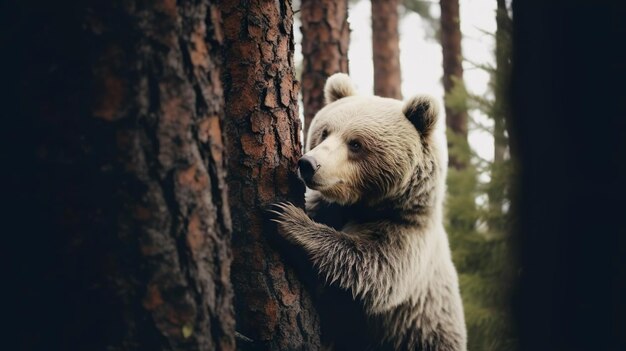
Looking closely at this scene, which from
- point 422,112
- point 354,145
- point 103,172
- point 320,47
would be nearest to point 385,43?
point 320,47

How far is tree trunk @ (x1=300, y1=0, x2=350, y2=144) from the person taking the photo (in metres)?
6.86

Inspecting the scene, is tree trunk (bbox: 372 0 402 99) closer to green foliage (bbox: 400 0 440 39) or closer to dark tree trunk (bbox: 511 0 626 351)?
green foliage (bbox: 400 0 440 39)

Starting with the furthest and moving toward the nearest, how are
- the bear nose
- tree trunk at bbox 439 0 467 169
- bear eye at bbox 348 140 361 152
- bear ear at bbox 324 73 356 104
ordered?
tree trunk at bbox 439 0 467 169, bear ear at bbox 324 73 356 104, bear eye at bbox 348 140 361 152, the bear nose

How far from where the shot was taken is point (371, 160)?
409 cm

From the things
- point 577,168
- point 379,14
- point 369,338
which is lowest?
point 369,338

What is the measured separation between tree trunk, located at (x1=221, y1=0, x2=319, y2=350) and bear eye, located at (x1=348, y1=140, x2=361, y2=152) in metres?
1.03

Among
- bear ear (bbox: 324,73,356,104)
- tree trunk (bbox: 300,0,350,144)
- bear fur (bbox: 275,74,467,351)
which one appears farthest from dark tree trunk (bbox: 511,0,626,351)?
tree trunk (bbox: 300,0,350,144)

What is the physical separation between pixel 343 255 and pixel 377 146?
0.97 metres

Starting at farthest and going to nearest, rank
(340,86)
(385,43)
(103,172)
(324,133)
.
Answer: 1. (385,43)
2. (340,86)
3. (324,133)
4. (103,172)

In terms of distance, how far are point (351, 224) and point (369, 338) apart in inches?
35.2

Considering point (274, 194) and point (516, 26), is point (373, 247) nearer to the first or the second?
point (274, 194)

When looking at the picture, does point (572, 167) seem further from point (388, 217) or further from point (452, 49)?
point (452, 49)

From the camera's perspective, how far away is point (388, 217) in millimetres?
4082

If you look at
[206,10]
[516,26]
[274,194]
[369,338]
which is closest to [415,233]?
[369,338]
